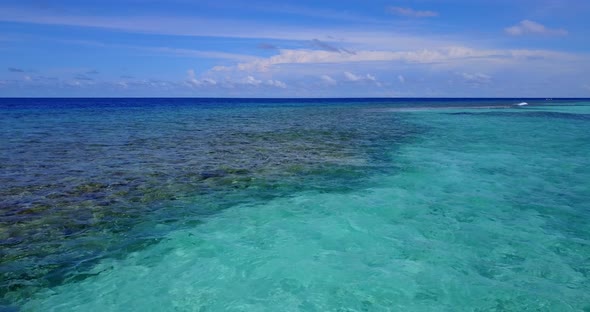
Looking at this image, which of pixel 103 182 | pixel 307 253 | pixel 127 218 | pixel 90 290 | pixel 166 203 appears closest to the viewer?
pixel 90 290

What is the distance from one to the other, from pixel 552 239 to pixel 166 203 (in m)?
10.6

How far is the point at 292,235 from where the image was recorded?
10.0 m

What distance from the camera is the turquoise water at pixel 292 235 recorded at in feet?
23.2

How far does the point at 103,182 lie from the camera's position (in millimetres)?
14133

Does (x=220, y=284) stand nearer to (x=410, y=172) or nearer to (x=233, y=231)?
(x=233, y=231)

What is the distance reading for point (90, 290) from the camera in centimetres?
712

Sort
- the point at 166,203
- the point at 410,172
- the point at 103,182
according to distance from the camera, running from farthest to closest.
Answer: the point at 410,172, the point at 103,182, the point at 166,203

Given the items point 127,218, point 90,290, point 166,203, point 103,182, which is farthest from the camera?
point 103,182

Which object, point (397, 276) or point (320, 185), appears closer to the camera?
point (397, 276)

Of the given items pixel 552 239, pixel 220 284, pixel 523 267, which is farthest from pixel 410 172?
pixel 220 284

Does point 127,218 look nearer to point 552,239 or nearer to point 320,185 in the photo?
point 320,185

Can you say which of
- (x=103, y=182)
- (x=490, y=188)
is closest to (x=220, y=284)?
(x=103, y=182)

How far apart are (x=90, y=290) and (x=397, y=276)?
5855 millimetres

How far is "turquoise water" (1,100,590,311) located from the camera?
707cm
